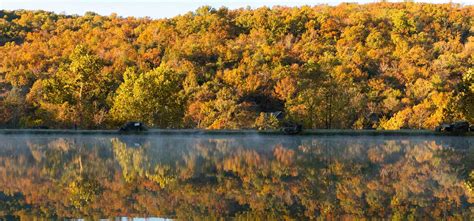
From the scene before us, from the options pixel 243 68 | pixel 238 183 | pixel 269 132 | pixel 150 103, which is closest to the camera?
pixel 238 183

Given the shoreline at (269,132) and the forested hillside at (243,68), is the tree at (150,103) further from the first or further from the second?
the shoreline at (269,132)

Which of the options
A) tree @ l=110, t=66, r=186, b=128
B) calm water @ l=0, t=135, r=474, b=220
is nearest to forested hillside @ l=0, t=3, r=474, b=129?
tree @ l=110, t=66, r=186, b=128

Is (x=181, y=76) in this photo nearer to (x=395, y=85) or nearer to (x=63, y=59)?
(x=63, y=59)

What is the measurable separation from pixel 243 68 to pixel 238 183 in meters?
62.8

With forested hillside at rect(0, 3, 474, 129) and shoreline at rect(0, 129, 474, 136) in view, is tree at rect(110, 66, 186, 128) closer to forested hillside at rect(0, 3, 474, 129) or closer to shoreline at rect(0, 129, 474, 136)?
forested hillside at rect(0, 3, 474, 129)

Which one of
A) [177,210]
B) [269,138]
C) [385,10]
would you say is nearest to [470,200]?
[177,210]

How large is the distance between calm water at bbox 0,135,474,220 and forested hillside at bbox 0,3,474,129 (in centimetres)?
1942

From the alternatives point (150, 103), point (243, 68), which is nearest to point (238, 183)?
point (150, 103)

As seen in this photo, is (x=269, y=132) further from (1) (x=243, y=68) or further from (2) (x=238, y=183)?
(1) (x=243, y=68)

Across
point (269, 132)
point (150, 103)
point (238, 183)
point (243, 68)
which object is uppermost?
point (243, 68)

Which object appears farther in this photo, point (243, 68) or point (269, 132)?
point (243, 68)

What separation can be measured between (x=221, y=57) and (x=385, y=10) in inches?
1299

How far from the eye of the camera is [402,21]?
92000mm

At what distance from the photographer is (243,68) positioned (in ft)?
248
